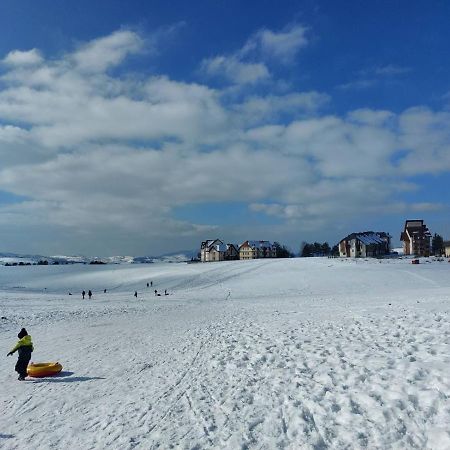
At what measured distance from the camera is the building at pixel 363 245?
12744 cm

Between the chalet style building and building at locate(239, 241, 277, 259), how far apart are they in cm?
333

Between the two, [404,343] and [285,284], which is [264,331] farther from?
[285,284]

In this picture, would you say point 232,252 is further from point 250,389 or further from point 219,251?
point 250,389

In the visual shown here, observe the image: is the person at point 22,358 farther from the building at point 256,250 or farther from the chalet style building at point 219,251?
the building at point 256,250

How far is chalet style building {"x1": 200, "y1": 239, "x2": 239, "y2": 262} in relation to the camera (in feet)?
548

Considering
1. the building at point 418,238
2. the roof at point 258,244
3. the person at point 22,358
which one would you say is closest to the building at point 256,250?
the roof at point 258,244

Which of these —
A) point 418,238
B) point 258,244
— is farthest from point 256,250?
point 418,238

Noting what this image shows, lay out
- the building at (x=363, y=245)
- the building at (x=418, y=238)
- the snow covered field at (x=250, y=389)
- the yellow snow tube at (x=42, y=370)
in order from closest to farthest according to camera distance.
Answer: the snow covered field at (x=250, y=389) < the yellow snow tube at (x=42, y=370) < the building at (x=363, y=245) < the building at (x=418, y=238)

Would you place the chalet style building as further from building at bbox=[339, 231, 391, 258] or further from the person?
the person

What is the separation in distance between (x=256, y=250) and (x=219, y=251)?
636 inches

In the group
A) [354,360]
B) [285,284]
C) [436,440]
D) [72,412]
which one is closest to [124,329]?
[72,412]

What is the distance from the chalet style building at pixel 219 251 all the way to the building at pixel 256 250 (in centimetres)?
333

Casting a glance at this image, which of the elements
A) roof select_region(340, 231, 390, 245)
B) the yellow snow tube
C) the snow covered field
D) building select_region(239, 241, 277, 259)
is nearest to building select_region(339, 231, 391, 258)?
roof select_region(340, 231, 390, 245)

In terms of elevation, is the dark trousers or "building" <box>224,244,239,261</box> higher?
"building" <box>224,244,239,261</box>
